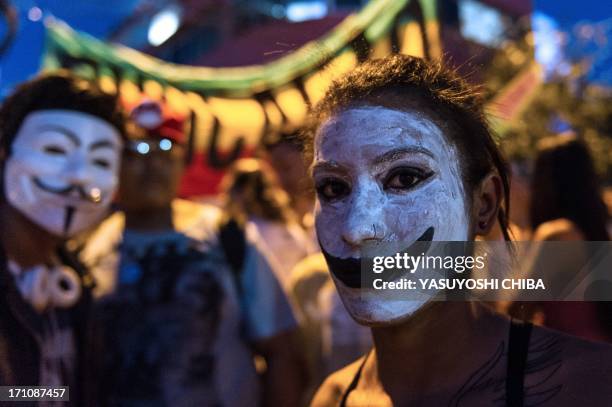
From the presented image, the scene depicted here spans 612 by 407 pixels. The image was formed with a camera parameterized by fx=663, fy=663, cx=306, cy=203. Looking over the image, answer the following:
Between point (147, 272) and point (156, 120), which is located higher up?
point (156, 120)

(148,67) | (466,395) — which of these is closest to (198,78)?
(148,67)

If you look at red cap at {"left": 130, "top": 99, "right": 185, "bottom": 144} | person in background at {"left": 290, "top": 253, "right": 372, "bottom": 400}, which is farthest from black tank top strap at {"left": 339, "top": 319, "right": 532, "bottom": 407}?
red cap at {"left": 130, "top": 99, "right": 185, "bottom": 144}

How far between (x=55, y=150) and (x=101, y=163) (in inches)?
5.8

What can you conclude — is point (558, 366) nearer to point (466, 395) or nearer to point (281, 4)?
point (466, 395)

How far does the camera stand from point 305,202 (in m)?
3.37

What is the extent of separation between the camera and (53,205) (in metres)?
Answer: 2.08

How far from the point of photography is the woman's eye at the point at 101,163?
2.16 meters

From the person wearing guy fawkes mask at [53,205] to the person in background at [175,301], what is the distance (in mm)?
175

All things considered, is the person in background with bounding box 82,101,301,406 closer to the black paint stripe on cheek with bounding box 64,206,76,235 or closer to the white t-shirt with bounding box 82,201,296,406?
the white t-shirt with bounding box 82,201,296,406

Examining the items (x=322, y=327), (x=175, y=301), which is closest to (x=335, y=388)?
(x=175, y=301)

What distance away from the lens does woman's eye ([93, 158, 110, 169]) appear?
85.2 inches

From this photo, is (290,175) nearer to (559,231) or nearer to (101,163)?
(101,163)

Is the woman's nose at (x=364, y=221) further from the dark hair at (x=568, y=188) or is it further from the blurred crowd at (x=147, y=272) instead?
the dark hair at (x=568, y=188)

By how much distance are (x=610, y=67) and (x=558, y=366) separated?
2299 mm
